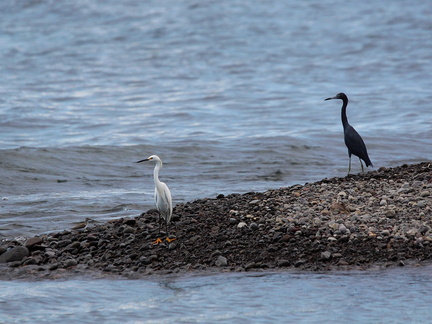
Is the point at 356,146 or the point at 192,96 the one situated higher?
the point at 192,96

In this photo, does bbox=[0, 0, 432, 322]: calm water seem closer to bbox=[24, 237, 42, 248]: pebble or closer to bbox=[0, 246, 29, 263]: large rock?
bbox=[0, 246, 29, 263]: large rock

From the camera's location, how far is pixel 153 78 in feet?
107

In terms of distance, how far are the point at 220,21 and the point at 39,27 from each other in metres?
11.1

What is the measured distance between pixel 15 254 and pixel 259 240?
3264mm

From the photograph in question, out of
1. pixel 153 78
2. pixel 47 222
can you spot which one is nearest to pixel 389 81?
pixel 153 78

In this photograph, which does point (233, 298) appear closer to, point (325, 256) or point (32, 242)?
point (325, 256)

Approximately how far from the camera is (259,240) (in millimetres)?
Result: 9461

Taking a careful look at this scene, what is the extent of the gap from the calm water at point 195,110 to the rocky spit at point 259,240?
43cm

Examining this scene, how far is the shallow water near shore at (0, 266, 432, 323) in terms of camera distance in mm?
7691

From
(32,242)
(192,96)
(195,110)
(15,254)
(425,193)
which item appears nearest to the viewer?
(15,254)

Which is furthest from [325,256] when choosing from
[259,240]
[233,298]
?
[233,298]

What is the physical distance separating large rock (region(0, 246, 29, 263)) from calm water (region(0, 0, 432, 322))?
0.98m

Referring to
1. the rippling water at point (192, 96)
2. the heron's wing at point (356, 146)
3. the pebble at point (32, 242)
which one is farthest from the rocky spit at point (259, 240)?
the heron's wing at point (356, 146)

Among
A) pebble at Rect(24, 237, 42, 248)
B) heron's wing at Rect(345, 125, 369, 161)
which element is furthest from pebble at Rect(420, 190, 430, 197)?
pebble at Rect(24, 237, 42, 248)
